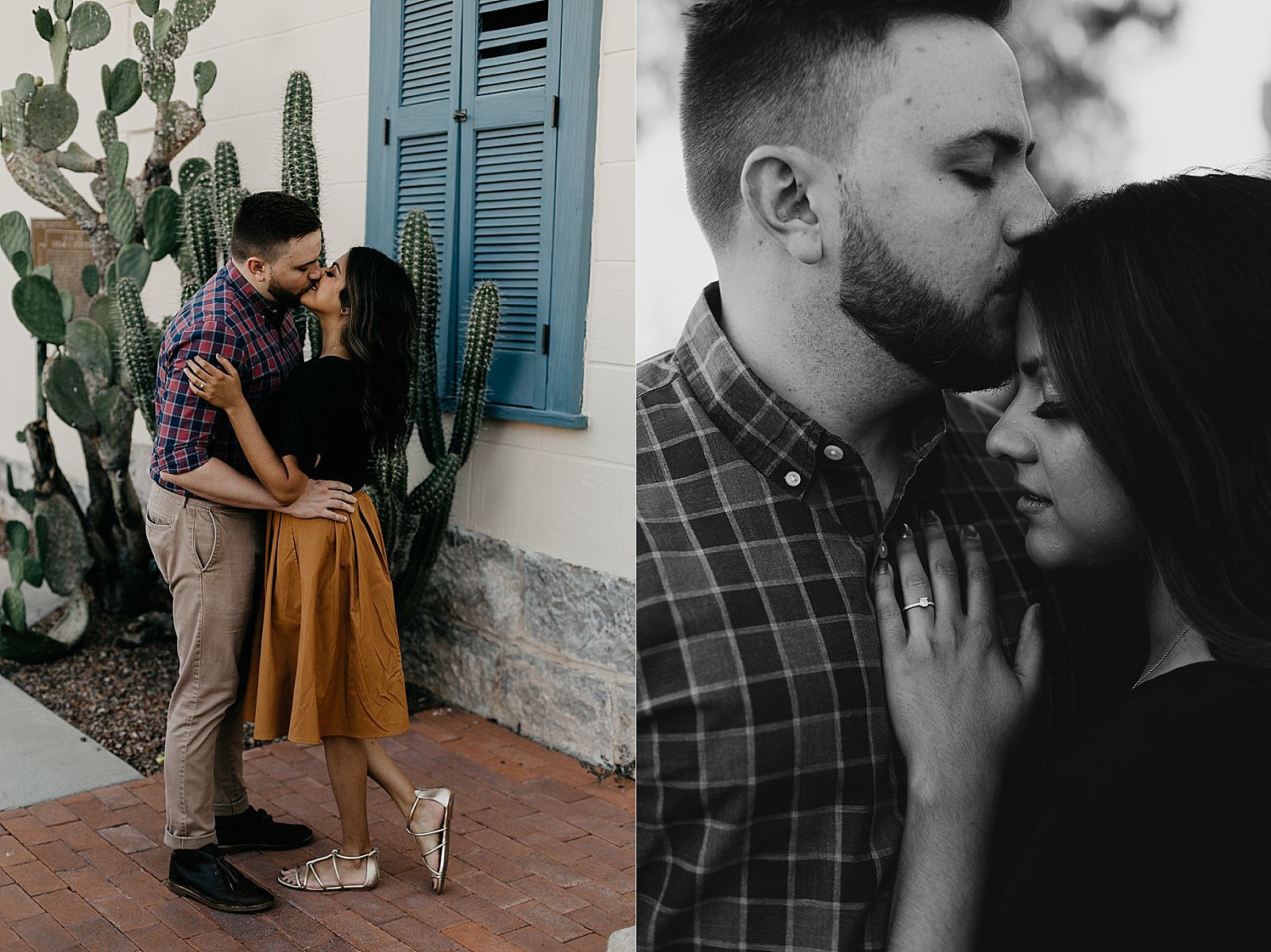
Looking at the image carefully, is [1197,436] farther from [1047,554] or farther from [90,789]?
[90,789]

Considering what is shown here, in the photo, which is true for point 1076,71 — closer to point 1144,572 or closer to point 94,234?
point 1144,572

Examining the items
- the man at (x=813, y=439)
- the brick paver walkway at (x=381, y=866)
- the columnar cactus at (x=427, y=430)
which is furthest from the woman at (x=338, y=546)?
the man at (x=813, y=439)

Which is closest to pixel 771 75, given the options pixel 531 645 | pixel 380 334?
pixel 380 334

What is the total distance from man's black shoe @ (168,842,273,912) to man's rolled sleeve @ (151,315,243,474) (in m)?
1.07

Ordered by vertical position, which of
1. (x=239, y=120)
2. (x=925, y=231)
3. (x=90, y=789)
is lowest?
(x=90, y=789)

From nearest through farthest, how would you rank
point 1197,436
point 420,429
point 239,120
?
point 1197,436 → point 420,429 → point 239,120

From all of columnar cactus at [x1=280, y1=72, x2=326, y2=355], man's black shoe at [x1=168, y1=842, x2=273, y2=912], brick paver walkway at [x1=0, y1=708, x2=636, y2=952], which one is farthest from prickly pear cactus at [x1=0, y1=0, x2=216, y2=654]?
man's black shoe at [x1=168, y1=842, x2=273, y2=912]

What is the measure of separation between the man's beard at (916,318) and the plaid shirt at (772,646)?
0.05 meters

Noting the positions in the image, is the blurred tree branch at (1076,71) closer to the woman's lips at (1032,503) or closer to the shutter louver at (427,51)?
the woman's lips at (1032,503)

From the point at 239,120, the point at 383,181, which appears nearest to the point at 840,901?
the point at 383,181

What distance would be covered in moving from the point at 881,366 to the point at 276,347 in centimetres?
217

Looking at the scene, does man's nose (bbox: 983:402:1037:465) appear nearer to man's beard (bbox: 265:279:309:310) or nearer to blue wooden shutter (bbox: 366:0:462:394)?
man's beard (bbox: 265:279:309:310)

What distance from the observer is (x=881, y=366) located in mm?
1725

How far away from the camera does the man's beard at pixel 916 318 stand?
1633 millimetres
